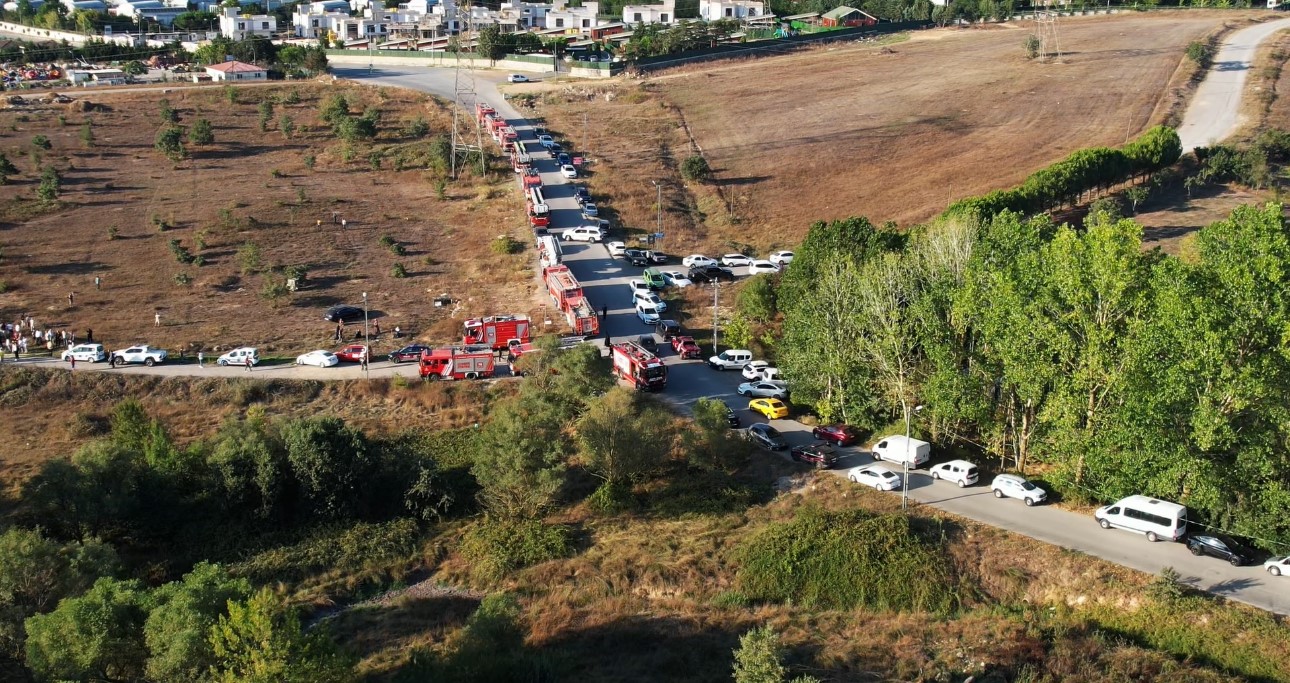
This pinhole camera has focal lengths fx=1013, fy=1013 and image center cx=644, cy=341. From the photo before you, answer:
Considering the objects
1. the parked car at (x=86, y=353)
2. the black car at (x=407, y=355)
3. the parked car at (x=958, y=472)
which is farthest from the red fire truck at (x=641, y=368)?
the parked car at (x=86, y=353)

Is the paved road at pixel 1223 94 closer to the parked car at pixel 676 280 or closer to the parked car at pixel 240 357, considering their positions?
the parked car at pixel 676 280

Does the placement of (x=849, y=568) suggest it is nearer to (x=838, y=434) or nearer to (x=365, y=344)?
(x=838, y=434)

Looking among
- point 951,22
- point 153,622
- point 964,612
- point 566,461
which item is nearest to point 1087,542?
point 964,612

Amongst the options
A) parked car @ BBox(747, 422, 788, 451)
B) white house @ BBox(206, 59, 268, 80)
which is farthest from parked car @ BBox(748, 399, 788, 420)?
white house @ BBox(206, 59, 268, 80)

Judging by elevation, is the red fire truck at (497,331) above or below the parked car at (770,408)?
above

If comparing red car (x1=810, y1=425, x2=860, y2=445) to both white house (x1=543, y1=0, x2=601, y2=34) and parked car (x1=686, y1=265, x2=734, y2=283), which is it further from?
white house (x1=543, y1=0, x2=601, y2=34)

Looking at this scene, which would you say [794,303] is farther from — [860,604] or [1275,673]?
[1275,673]

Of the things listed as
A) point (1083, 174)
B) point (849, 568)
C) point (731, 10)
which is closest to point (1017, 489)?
point (849, 568)
